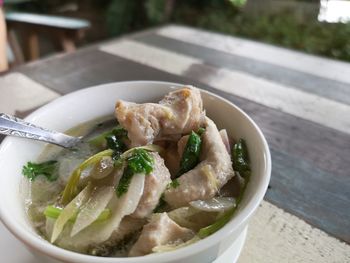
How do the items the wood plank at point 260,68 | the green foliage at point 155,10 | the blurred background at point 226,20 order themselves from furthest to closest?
Result: 1. the green foliage at point 155,10
2. the blurred background at point 226,20
3. the wood plank at point 260,68

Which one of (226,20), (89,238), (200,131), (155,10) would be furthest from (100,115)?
(226,20)

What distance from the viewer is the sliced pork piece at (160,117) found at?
0.77 meters

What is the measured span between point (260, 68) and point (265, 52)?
191 millimetres

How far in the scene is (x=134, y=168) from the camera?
0.66 metres

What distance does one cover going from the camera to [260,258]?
0.73 m

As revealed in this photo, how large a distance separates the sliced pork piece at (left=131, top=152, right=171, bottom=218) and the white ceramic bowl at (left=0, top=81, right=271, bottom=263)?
0.13 metres

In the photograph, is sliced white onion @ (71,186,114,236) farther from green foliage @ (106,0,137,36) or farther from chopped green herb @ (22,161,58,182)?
green foliage @ (106,0,137,36)

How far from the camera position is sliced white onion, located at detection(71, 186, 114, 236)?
0.61 metres

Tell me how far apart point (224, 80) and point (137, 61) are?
0.40 meters

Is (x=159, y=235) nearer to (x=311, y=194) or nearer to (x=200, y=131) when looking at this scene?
(x=200, y=131)

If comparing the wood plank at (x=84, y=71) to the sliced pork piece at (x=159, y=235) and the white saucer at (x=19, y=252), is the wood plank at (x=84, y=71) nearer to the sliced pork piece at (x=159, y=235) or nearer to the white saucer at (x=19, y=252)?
the white saucer at (x=19, y=252)

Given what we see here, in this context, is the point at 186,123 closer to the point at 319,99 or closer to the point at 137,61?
the point at 319,99

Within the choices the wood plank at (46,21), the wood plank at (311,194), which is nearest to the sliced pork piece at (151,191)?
the wood plank at (311,194)

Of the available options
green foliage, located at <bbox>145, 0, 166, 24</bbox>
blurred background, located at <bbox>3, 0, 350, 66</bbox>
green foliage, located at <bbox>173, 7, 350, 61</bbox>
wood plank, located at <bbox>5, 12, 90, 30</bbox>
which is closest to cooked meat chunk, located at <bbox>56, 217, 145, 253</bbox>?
wood plank, located at <bbox>5, 12, 90, 30</bbox>
